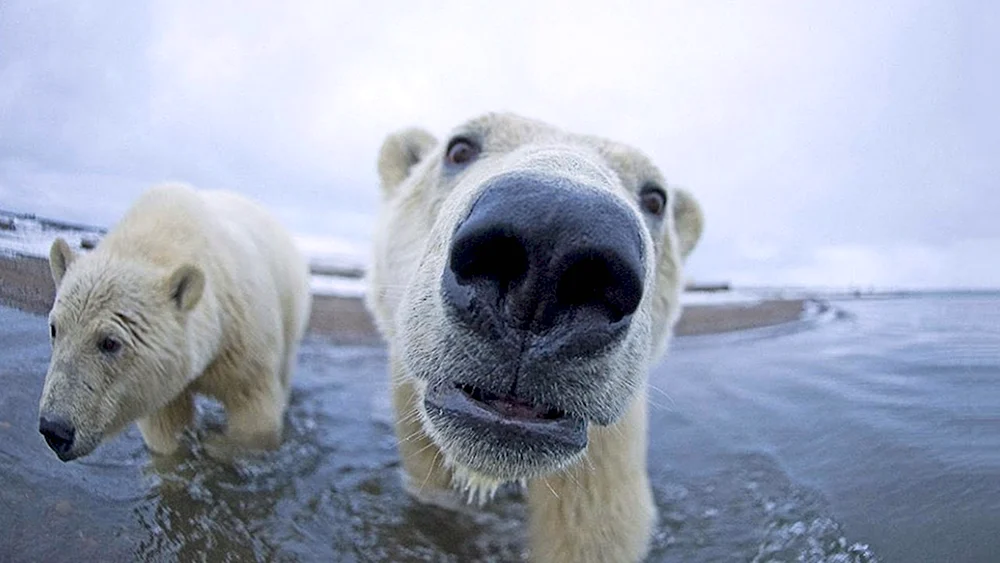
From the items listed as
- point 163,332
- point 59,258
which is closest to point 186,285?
point 163,332

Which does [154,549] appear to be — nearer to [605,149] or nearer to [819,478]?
[605,149]

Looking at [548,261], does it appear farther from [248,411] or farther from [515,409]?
[248,411]

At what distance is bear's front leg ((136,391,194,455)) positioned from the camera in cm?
401

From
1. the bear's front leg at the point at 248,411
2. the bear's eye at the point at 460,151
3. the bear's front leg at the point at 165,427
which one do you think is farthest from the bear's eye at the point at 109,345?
the bear's eye at the point at 460,151

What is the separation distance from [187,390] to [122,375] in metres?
0.79

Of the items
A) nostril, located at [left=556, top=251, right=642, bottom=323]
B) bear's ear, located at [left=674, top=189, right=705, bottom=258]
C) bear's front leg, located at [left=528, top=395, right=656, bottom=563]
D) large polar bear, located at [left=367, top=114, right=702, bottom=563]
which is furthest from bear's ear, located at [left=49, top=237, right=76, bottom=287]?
bear's ear, located at [left=674, top=189, right=705, bottom=258]

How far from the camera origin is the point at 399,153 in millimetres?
4422

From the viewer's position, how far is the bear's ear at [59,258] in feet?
12.2

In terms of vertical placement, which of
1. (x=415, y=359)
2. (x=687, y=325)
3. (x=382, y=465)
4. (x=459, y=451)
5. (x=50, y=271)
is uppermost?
(x=415, y=359)

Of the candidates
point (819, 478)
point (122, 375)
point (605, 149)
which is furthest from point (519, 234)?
point (819, 478)

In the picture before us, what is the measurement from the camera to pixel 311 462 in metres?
4.32

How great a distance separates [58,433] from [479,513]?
2.31m

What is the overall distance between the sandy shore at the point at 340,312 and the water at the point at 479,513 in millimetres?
163

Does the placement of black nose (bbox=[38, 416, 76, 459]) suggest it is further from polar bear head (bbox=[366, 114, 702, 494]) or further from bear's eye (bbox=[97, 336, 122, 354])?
polar bear head (bbox=[366, 114, 702, 494])
